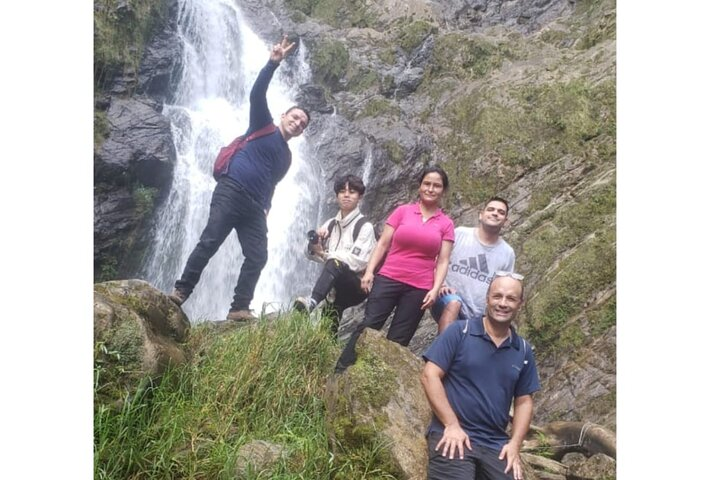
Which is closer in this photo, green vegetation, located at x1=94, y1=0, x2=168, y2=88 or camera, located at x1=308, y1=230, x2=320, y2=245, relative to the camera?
camera, located at x1=308, y1=230, x2=320, y2=245

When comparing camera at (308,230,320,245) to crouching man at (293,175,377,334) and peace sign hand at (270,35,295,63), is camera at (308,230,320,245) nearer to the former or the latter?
crouching man at (293,175,377,334)

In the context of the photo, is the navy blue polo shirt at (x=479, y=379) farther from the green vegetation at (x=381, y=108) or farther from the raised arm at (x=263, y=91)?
the green vegetation at (x=381, y=108)

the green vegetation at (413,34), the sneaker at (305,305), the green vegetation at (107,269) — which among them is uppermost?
the green vegetation at (413,34)

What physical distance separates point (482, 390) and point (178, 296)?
7.28ft

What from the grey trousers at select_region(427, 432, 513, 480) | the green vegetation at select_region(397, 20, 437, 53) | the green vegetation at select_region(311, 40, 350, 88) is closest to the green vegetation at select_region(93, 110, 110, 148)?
the green vegetation at select_region(311, 40, 350, 88)

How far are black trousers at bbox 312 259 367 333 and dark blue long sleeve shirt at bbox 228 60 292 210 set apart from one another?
0.70 m

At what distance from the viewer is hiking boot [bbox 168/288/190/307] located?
3.84 meters

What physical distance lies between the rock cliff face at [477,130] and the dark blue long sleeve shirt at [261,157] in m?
0.44

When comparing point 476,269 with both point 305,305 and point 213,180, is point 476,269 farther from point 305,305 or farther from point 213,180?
point 213,180

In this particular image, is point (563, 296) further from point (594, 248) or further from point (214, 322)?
point (214, 322)

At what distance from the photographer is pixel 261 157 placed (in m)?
4.11

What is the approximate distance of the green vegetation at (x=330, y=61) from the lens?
180 inches

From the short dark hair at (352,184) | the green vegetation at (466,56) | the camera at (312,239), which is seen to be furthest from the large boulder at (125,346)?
the green vegetation at (466,56)
